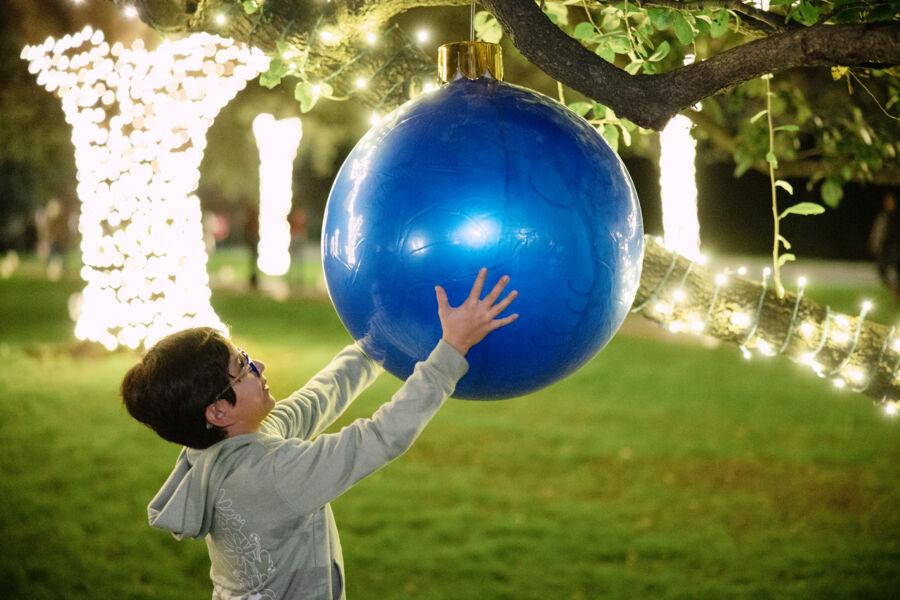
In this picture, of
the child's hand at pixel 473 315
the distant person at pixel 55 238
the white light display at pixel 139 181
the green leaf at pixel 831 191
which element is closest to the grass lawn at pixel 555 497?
the white light display at pixel 139 181

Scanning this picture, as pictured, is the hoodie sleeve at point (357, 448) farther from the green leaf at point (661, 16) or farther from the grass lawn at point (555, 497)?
the grass lawn at point (555, 497)

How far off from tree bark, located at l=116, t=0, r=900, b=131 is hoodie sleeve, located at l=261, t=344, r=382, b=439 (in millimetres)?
1088

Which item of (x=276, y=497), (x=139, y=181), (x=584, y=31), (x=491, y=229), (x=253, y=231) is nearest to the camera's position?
(x=491, y=229)

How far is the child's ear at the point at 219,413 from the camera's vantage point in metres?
2.58

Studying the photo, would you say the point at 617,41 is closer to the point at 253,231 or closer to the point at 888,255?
the point at 888,255

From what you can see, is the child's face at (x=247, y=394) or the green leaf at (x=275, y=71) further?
the green leaf at (x=275, y=71)

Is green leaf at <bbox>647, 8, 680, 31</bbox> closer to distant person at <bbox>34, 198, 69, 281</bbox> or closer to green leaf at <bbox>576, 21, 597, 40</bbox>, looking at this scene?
green leaf at <bbox>576, 21, 597, 40</bbox>

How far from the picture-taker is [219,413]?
259 centimetres

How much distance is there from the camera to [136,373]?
8.68 ft

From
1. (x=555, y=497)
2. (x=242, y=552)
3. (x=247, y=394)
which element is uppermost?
(x=247, y=394)

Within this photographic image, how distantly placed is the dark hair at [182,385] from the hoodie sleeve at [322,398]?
322 millimetres

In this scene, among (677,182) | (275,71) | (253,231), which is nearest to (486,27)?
(275,71)

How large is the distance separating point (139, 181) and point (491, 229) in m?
9.26

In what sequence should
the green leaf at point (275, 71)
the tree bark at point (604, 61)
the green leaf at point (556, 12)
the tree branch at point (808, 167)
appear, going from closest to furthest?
the tree bark at point (604, 61) → the green leaf at point (275, 71) → the green leaf at point (556, 12) → the tree branch at point (808, 167)
